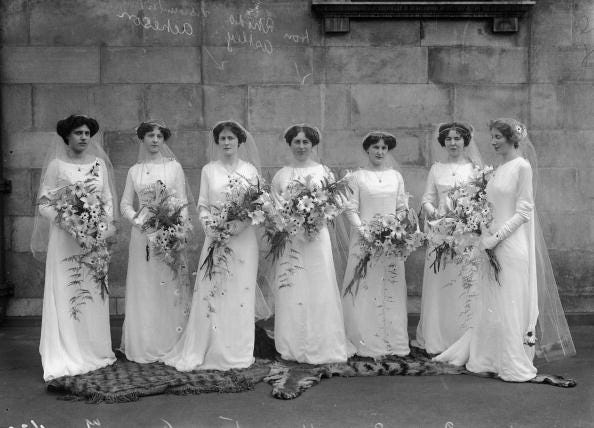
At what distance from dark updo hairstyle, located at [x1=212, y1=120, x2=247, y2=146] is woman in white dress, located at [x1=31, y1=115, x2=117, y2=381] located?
3.98ft

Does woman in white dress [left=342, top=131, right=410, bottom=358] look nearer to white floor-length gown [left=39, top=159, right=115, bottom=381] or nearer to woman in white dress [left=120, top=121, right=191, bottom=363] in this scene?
woman in white dress [left=120, top=121, right=191, bottom=363]

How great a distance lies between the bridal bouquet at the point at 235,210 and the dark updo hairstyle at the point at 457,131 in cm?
224

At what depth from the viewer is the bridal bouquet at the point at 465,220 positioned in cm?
618

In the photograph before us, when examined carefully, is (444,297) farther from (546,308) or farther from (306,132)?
(306,132)

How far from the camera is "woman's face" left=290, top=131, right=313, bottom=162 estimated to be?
6863 mm

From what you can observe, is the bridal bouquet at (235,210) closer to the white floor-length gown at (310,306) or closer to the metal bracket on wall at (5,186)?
the white floor-length gown at (310,306)

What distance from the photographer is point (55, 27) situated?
8445mm

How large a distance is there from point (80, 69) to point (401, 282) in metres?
4.86

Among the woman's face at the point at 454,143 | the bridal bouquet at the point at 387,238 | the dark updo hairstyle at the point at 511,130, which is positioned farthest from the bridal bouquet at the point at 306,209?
the dark updo hairstyle at the point at 511,130

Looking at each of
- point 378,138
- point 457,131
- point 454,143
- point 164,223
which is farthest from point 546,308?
point 164,223

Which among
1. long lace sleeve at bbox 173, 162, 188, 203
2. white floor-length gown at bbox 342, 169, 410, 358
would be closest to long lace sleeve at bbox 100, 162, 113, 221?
long lace sleeve at bbox 173, 162, 188, 203

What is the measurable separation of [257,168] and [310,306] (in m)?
1.57

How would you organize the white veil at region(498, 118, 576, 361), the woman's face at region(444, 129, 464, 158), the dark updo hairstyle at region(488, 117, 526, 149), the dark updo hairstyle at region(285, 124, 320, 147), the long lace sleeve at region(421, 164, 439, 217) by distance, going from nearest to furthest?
the dark updo hairstyle at region(488, 117, 526, 149) < the white veil at region(498, 118, 576, 361) < the dark updo hairstyle at region(285, 124, 320, 147) < the woman's face at region(444, 129, 464, 158) < the long lace sleeve at region(421, 164, 439, 217)

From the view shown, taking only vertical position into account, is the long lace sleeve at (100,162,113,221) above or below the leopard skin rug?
above
